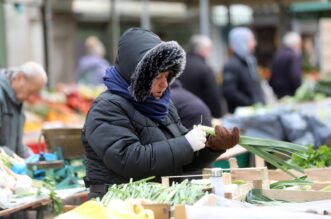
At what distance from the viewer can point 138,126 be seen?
175 inches

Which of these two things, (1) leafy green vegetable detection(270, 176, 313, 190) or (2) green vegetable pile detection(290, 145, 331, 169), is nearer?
(1) leafy green vegetable detection(270, 176, 313, 190)

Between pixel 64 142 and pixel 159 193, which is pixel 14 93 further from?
pixel 159 193

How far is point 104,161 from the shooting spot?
4.36 m

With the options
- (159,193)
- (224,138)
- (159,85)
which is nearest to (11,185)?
(159,85)

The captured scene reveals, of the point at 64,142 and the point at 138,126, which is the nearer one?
the point at 138,126

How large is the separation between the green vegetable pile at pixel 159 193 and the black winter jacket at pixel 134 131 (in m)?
0.28

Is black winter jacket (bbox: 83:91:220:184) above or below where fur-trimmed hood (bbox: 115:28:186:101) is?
below

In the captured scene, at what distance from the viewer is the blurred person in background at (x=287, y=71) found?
12.9 metres

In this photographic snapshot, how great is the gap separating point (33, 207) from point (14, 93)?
1.30 meters

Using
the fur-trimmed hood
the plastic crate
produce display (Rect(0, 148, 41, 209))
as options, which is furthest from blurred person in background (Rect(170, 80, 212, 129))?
the fur-trimmed hood

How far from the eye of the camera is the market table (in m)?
5.20

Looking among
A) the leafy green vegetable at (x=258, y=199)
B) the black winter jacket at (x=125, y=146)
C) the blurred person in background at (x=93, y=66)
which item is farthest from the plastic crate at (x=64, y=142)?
the blurred person in background at (x=93, y=66)

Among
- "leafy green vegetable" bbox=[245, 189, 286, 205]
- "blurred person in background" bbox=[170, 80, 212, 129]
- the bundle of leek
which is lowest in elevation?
"leafy green vegetable" bbox=[245, 189, 286, 205]

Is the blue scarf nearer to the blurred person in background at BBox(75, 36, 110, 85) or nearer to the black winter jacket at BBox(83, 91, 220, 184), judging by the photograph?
the black winter jacket at BBox(83, 91, 220, 184)
